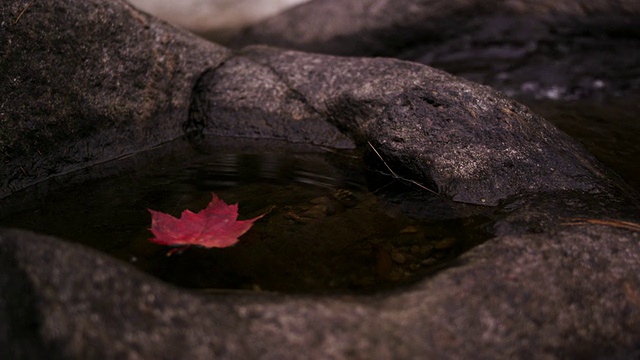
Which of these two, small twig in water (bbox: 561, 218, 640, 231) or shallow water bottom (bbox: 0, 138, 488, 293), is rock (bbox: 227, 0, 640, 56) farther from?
small twig in water (bbox: 561, 218, 640, 231)

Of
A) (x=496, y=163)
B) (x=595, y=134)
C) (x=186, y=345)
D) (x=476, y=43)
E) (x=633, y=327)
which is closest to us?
(x=186, y=345)

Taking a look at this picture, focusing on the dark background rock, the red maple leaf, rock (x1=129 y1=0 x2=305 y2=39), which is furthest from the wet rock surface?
rock (x1=129 y1=0 x2=305 y2=39)

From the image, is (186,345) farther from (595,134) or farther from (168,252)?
(595,134)

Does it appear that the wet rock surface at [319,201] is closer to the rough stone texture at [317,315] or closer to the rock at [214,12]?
the rough stone texture at [317,315]

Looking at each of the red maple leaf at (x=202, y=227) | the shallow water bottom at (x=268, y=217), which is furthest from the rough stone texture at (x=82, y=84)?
the red maple leaf at (x=202, y=227)

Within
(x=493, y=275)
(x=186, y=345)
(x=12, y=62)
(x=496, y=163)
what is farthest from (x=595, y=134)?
(x=12, y=62)

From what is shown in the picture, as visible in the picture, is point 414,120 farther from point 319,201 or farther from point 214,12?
point 214,12
